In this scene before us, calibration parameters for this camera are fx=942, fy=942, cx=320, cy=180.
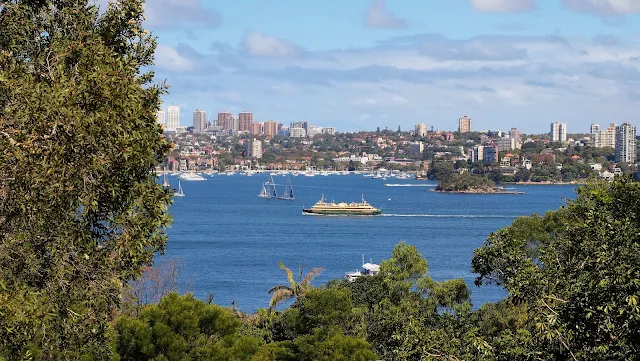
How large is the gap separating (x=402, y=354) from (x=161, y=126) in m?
2.47

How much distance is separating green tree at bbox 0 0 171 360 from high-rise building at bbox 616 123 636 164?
13769cm

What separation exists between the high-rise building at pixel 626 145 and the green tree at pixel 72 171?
137692 mm

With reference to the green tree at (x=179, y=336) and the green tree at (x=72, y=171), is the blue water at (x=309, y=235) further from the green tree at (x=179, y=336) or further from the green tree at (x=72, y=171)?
the green tree at (x=72, y=171)

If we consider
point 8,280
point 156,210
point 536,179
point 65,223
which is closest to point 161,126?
point 156,210

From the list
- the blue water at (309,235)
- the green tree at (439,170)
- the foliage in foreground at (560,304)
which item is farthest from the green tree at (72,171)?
the green tree at (439,170)

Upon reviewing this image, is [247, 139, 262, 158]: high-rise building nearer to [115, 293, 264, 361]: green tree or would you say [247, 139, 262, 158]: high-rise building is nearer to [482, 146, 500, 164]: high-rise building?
[482, 146, 500, 164]: high-rise building

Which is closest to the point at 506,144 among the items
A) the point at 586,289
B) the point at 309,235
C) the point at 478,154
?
the point at 478,154

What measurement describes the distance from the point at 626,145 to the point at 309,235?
96873 millimetres

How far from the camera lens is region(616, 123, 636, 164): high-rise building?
137125 mm

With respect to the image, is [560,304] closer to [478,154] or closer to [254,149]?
[478,154]

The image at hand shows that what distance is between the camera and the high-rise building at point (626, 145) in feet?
450

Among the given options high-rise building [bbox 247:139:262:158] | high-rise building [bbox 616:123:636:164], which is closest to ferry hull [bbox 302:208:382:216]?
high-rise building [bbox 616:123:636:164]

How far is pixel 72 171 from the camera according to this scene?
463 cm

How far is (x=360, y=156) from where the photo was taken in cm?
17750
